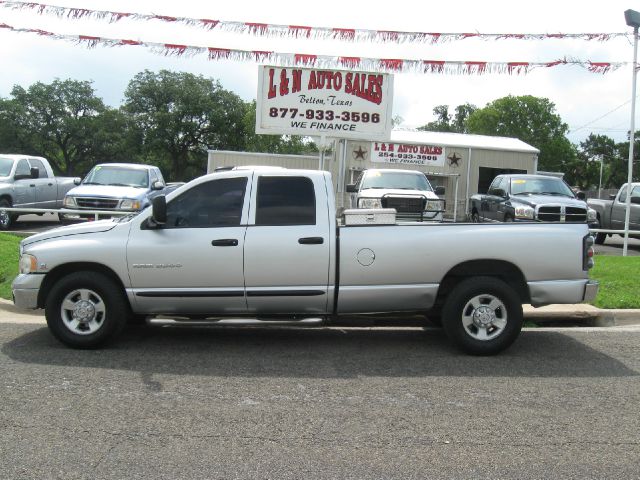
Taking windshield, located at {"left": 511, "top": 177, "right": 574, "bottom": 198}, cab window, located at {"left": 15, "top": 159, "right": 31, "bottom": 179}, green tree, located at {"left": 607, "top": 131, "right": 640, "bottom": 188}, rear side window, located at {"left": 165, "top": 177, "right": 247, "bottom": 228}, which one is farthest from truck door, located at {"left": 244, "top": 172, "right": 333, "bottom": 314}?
green tree, located at {"left": 607, "top": 131, "right": 640, "bottom": 188}

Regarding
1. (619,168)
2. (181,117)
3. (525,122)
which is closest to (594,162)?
(619,168)

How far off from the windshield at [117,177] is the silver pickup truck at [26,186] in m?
2.29

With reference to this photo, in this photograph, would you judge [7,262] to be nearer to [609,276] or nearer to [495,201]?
[609,276]

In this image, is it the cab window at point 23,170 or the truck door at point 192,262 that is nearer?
the truck door at point 192,262

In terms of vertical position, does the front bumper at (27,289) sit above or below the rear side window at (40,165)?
below

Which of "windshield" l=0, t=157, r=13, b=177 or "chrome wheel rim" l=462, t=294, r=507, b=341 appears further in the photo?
"windshield" l=0, t=157, r=13, b=177

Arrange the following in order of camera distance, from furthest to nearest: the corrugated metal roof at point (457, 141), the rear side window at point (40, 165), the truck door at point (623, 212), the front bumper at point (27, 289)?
the corrugated metal roof at point (457, 141), the rear side window at point (40, 165), the truck door at point (623, 212), the front bumper at point (27, 289)

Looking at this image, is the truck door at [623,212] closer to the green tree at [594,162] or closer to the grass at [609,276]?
the grass at [609,276]

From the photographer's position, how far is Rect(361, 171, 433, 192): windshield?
47.7ft

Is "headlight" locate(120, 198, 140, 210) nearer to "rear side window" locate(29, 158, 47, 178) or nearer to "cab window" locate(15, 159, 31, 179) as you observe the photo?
"cab window" locate(15, 159, 31, 179)

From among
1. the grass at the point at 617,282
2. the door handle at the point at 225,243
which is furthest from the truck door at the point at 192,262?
the grass at the point at 617,282

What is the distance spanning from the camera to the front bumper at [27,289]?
22.5ft

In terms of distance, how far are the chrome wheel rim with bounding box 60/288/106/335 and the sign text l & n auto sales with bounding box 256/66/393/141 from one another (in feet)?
20.3

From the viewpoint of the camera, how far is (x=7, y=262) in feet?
35.0
